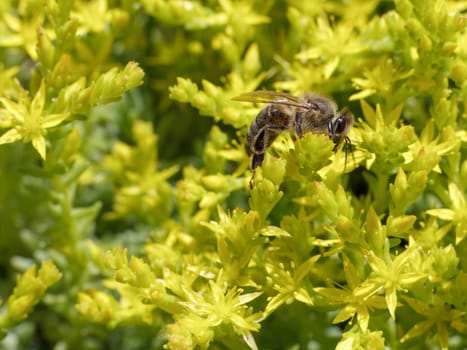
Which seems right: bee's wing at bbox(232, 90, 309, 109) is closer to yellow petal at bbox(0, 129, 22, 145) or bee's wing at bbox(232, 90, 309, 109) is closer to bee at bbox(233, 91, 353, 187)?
bee at bbox(233, 91, 353, 187)

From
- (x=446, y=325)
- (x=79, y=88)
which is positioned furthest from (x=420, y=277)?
(x=79, y=88)

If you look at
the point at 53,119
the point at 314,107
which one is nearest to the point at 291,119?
the point at 314,107

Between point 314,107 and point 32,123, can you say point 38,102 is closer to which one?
point 32,123

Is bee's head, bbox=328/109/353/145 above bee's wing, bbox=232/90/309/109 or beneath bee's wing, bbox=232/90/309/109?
beneath

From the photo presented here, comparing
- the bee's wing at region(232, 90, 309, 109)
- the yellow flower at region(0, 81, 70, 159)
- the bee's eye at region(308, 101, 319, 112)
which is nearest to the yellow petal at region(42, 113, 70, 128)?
the yellow flower at region(0, 81, 70, 159)

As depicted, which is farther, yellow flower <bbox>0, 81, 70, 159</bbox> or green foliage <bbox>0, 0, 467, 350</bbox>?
yellow flower <bbox>0, 81, 70, 159</bbox>

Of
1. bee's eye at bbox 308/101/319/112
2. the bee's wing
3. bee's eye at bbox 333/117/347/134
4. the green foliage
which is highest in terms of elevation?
the bee's wing

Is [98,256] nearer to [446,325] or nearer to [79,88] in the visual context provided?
[79,88]
